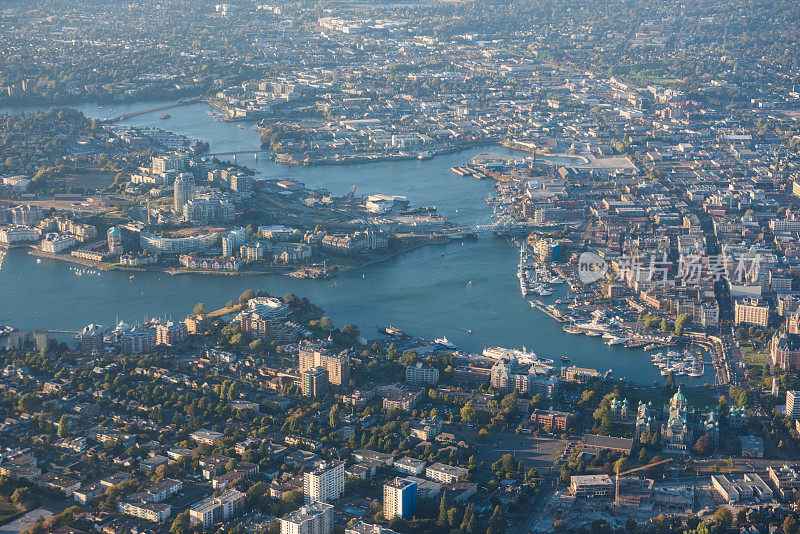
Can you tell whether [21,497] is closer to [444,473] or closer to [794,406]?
[444,473]

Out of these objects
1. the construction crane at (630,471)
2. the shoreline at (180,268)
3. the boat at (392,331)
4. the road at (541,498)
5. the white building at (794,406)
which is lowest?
the shoreline at (180,268)

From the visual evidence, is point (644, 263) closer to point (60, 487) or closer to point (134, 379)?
point (134, 379)

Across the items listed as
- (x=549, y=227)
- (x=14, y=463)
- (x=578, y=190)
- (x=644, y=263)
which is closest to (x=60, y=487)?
(x=14, y=463)

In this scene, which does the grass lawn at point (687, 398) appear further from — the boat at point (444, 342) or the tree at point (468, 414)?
the boat at point (444, 342)

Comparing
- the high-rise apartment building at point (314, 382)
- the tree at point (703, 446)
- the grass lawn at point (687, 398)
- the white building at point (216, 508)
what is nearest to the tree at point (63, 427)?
the white building at point (216, 508)

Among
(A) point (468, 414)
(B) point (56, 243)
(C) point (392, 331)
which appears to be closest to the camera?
(A) point (468, 414)

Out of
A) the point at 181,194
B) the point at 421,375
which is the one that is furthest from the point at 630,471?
the point at 181,194
